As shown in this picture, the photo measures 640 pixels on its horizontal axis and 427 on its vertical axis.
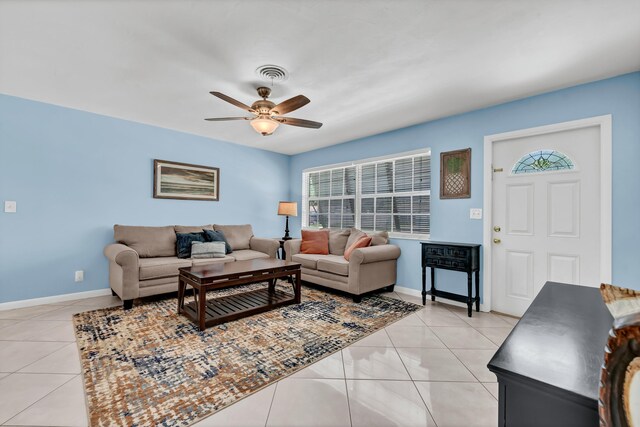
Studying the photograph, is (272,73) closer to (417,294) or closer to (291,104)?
(291,104)

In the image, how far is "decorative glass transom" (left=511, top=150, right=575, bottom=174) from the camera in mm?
2885

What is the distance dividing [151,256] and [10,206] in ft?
5.08

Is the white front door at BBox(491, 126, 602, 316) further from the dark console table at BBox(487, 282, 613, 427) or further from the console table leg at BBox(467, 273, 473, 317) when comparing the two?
the dark console table at BBox(487, 282, 613, 427)

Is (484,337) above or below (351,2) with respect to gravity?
below

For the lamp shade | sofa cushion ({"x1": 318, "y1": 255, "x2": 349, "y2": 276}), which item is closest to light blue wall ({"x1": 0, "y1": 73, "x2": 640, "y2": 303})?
sofa cushion ({"x1": 318, "y1": 255, "x2": 349, "y2": 276})

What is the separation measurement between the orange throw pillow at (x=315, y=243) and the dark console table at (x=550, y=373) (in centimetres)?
361

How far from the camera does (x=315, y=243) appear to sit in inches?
181

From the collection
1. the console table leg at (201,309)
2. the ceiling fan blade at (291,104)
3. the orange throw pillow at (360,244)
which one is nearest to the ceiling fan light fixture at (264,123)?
the ceiling fan blade at (291,104)

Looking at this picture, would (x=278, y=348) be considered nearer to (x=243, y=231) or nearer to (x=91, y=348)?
(x=91, y=348)

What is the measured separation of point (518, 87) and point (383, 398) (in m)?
3.08

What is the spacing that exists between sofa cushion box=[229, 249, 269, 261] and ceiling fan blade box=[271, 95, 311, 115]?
2316 mm

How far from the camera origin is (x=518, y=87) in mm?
2840

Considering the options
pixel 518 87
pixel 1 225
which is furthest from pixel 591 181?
pixel 1 225

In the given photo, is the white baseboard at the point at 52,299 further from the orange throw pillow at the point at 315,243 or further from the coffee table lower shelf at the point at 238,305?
the orange throw pillow at the point at 315,243
